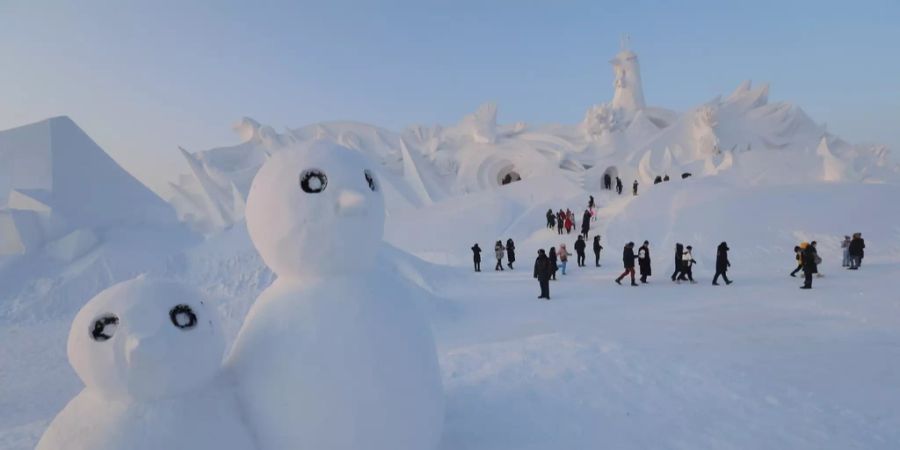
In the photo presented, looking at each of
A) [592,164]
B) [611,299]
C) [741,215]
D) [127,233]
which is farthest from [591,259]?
[592,164]

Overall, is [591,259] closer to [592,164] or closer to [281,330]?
[281,330]

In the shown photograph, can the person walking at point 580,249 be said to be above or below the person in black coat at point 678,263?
above

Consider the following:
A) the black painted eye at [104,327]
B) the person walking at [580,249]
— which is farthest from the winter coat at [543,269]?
the black painted eye at [104,327]

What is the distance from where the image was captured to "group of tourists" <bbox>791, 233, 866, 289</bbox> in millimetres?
9094

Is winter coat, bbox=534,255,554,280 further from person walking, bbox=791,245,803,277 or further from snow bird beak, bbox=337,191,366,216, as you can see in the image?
snow bird beak, bbox=337,191,366,216

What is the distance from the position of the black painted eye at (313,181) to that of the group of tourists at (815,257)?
9.45 meters

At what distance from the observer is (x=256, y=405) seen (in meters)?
2.70

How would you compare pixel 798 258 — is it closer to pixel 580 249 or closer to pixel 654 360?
pixel 580 249

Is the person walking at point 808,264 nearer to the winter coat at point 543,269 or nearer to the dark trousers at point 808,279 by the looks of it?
the dark trousers at point 808,279

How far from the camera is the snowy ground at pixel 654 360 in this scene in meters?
3.99

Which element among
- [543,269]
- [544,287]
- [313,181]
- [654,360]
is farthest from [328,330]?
[544,287]

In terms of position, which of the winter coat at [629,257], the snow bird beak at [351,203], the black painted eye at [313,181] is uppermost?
the black painted eye at [313,181]

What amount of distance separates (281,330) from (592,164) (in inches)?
1278

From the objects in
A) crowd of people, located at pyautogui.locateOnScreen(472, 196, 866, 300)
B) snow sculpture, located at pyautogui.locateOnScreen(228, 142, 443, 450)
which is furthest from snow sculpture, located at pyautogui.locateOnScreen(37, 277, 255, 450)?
crowd of people, located at pyautogui.locateOnScreen(472, 196, 866, 300)
